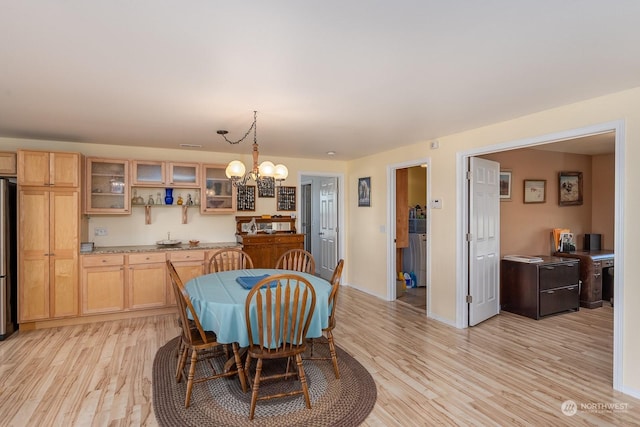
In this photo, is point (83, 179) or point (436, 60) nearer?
point (436, 60)

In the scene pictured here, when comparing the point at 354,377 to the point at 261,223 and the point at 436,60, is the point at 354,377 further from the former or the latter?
the point at 261,223

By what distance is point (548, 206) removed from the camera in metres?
5.36

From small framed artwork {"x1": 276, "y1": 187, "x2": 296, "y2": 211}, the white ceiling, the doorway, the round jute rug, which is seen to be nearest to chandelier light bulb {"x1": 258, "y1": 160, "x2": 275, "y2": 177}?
the white ceiling

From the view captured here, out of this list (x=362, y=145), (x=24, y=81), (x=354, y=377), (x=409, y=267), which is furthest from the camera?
Result: (x=409, y=267)

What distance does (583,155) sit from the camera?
5695 mm

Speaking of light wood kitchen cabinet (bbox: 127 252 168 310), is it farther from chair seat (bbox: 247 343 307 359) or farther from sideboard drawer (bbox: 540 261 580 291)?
sideboard drawer (bbox: 540 261 580 291)

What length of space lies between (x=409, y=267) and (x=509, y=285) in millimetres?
1837

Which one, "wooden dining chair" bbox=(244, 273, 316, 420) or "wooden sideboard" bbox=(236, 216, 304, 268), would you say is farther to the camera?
"wooden sideboard" bbox=(236, 216, 304, 268)

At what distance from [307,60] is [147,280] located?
3661 mm

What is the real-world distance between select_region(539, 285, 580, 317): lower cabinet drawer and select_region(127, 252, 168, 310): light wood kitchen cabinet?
16.0 ft

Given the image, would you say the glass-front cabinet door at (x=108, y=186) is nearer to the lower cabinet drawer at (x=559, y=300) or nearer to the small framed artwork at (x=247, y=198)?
the small framed artwork at (x=247, y=198)

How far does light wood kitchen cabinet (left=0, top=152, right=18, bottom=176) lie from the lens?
3986 millimetres

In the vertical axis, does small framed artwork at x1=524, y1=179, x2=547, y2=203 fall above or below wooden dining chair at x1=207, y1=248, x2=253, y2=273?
above

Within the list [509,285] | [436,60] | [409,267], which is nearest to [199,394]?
[436,60]
